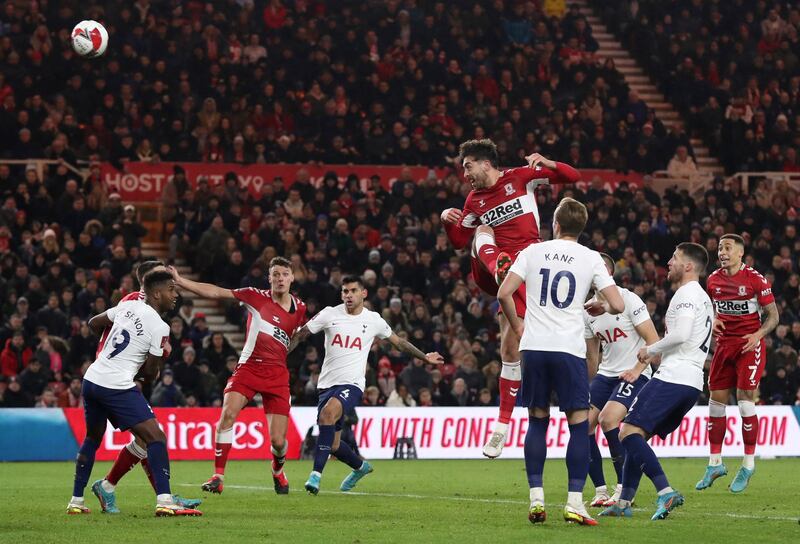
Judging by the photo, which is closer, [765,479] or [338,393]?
[338,393]

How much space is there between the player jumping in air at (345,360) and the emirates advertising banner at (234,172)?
35.8 feet

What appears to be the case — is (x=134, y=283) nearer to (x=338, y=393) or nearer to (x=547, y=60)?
(x=338, y=393)

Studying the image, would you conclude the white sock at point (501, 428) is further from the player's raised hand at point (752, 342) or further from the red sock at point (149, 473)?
the player's raised hand at point (752, 342)

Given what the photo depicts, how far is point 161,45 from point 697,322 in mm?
18827

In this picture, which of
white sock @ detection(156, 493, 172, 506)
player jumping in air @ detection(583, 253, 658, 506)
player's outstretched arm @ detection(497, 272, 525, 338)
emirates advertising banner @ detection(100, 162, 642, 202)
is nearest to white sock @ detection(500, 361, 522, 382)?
player jumping in air @ detection(583, 253, 658, 506)

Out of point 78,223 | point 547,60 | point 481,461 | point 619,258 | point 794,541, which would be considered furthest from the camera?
point 547,60

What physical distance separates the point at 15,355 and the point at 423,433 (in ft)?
22.3

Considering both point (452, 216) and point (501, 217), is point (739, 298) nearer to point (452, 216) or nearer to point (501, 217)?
point (501, 217)

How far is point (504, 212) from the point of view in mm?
12172

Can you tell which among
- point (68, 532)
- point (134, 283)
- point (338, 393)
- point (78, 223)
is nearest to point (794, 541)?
point (68, 532)

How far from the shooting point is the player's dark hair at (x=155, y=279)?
11156 mm

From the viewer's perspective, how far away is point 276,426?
14562 millimetres

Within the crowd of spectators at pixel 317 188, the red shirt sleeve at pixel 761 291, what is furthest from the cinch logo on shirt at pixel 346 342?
the crowd of spectators at pixel 317 188

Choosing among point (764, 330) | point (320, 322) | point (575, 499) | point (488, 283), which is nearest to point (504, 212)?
point (488, 283)
